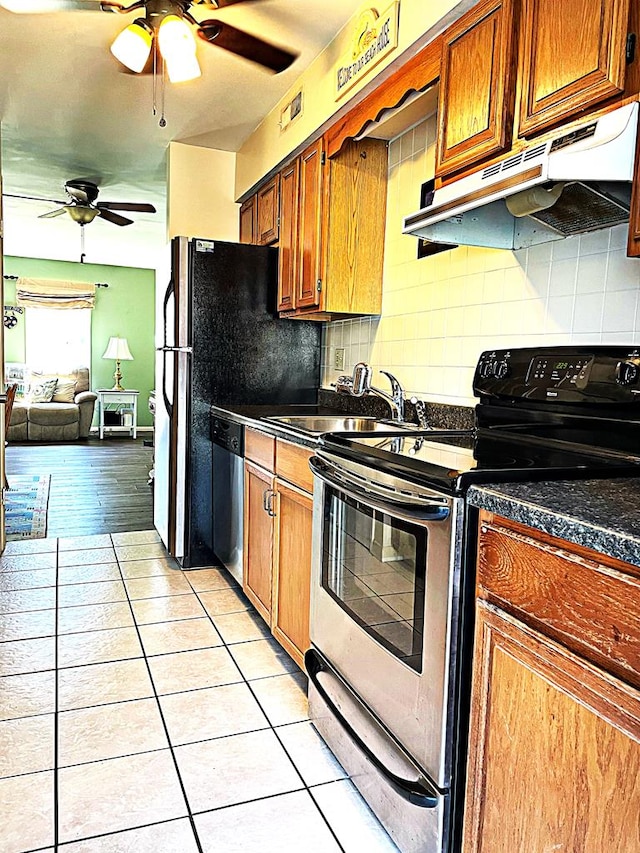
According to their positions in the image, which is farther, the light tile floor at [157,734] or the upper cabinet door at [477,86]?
the upper cabinet door at [477,86]

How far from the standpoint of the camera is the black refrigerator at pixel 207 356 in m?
3.30

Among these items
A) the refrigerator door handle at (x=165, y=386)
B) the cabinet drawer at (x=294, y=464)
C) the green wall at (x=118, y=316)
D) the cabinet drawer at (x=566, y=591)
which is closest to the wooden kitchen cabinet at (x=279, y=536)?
the cabinet drawer at (x=294, y=464)

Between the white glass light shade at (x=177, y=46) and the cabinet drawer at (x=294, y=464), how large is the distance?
1.35 meters

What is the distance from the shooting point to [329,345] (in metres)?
3.53

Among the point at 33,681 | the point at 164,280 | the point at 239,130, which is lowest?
the point at 33,681

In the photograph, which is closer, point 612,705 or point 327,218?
point 612,705

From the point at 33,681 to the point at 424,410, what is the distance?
1.71 m

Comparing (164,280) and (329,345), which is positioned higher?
(164,280)

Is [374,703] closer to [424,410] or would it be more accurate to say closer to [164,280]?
[424,410]

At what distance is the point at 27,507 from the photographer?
14.9 ft

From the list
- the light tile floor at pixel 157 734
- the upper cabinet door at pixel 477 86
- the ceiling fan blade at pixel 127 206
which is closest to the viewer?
the light tile floor at pixel 157 734

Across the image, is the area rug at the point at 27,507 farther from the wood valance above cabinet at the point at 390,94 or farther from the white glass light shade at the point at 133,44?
the wood valance above cabinet at the point at 390,94

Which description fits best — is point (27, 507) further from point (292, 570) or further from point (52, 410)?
point (52, 410)

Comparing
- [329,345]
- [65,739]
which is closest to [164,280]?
[329,345]
